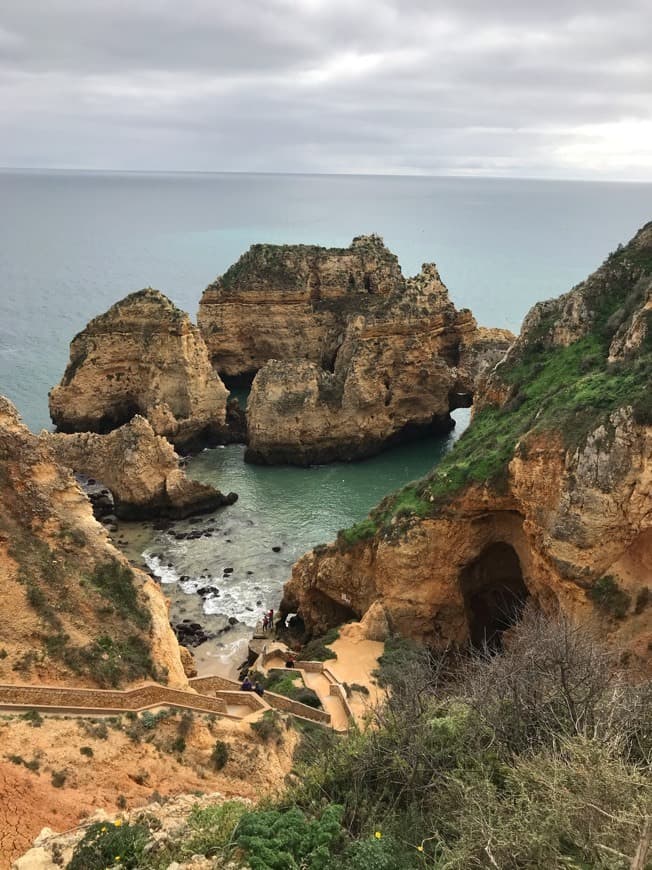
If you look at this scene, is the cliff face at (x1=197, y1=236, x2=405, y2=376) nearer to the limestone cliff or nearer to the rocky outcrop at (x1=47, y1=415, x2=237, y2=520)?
the rocky outcrop at (x1=47, y1=415, x2=237, y2=520)

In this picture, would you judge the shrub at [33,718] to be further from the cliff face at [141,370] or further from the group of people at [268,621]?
the cliff face at [141,370]

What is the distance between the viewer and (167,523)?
3425 centimetres

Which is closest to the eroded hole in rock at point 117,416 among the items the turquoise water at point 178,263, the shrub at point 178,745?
the turquoise water at point 178,263

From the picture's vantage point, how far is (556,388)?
23.2 m

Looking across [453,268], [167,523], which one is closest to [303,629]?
[167,523]

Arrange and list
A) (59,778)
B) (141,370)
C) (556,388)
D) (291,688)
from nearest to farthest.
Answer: (59,778), (291,688), (556,388), (141,370)

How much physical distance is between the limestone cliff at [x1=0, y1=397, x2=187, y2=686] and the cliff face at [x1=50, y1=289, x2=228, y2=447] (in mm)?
22653

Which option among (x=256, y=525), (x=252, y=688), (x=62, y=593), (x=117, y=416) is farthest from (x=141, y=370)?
(x=252, y=688)

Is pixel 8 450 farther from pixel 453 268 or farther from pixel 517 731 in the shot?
pixel 453 268

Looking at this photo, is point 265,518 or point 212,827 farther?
point 265,518

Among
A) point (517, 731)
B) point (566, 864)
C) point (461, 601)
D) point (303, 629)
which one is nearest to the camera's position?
point (566, 864)

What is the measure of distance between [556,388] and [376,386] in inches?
803

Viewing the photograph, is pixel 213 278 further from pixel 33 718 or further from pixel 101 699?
pixel 33 718

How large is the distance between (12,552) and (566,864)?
15041mm
